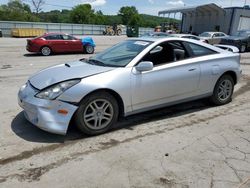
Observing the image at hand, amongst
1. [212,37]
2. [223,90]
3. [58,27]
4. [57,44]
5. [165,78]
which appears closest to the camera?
[165,78]

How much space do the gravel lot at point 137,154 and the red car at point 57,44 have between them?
1072cm

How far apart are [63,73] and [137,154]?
1643 mm

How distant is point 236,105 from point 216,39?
18.1 meters

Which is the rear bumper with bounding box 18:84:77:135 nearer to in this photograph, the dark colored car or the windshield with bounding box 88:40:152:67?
the windshield with bounding box 88:40:152:67

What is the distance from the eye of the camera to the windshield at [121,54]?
14.1ft

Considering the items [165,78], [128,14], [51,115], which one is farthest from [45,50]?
[128,14]

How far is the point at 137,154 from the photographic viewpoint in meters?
3.44

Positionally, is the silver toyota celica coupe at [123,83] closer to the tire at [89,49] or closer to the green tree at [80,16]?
the tire at [89,49]

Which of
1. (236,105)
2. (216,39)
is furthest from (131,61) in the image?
(216,39)

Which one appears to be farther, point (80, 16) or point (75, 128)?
point (80, 16)

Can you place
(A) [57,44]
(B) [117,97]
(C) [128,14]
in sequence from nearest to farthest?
(B) [117,97], (A) [57,44], (C) [128,14]

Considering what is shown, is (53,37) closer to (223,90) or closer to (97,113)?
(223,90)

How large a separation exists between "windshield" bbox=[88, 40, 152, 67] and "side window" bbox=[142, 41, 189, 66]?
18 centimetres

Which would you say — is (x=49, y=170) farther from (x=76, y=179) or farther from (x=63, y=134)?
(x=63, y=134)
